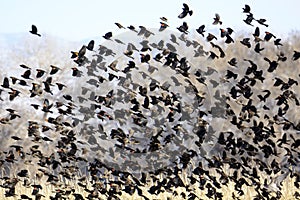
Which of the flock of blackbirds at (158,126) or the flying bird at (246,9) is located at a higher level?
the flying bird at (246,9)

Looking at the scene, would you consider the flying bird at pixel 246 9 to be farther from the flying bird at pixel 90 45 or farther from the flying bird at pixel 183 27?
the flying bird at pixel 90 45

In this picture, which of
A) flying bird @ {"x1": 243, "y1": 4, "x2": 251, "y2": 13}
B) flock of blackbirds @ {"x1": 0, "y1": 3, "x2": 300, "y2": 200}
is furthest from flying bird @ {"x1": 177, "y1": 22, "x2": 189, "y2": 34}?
flying bird @ {"x1": 243, "y1": 4, "x2": 251, "y2": 13}

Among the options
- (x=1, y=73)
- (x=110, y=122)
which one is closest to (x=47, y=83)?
(x=110, y=122)

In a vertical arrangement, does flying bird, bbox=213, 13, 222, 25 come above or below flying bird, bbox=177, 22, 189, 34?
above

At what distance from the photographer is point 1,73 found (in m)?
21.2

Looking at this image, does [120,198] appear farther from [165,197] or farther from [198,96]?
[198,96]

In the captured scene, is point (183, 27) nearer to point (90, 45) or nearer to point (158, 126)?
point (90, 45)

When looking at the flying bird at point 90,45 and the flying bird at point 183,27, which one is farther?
the flying bird at point 183,27

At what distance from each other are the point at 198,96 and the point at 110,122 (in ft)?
22.1

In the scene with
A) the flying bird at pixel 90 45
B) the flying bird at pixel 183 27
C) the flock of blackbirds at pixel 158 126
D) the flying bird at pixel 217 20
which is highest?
the flying bird at pixel 217 20

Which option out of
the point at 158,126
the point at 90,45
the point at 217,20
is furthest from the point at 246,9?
the point at 158,126

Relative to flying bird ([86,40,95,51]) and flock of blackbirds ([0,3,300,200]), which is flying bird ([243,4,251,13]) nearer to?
flock of blackbirds ([0,3,300,200])

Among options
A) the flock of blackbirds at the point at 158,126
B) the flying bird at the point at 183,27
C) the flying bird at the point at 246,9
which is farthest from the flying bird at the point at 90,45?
the flying bird at the point at 246,9

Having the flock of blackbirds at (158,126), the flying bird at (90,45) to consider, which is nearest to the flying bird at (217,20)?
the flock of blackbirds at (158,126)
